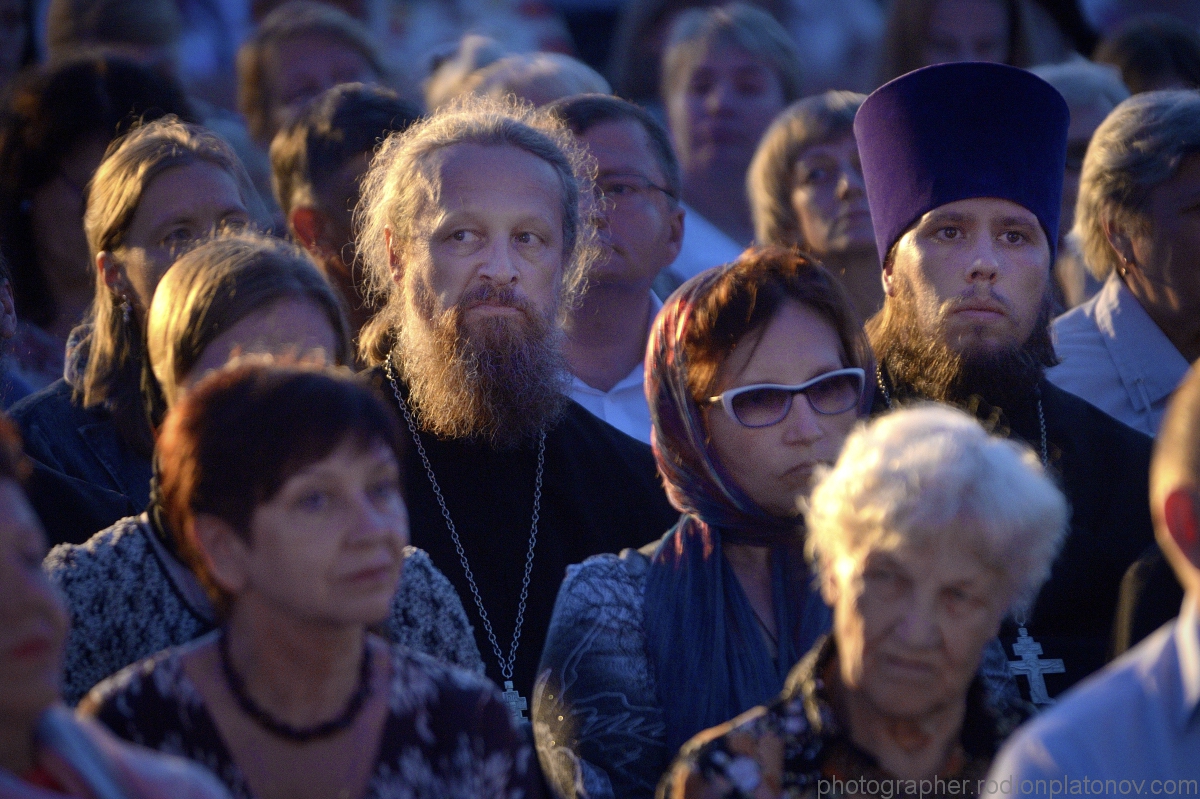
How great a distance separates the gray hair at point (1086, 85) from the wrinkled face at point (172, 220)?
10.7ft

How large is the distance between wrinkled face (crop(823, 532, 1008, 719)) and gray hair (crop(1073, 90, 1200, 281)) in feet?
8.57

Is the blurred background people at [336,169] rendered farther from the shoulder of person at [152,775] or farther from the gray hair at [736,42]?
the shoulder of person at [152,775]

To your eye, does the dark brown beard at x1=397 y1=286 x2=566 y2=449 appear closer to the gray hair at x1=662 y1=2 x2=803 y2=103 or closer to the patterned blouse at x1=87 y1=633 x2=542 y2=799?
the patterned blouse at x1=87 y1=633 x2=542 y2=799

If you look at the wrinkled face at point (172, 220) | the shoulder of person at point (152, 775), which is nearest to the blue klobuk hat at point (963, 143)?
the wrinkled face at point (172, 220)

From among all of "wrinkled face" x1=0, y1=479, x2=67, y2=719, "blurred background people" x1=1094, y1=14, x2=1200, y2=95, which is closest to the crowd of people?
"wrinkled face" x1=0, y1=479, x2=67, y2=719

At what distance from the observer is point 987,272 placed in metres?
4.14

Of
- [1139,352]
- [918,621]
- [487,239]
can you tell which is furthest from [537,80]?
[918,621]

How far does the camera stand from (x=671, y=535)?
340 cm

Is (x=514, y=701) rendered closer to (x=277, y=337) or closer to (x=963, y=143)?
(x=277, y=337)

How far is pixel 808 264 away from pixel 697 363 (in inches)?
14.6

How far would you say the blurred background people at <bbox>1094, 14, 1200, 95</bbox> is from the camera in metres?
7.14

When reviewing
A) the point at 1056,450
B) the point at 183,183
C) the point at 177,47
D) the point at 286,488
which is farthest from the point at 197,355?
the point at 177,47

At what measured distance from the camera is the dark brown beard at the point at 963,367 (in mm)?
4105

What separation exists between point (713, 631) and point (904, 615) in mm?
758
